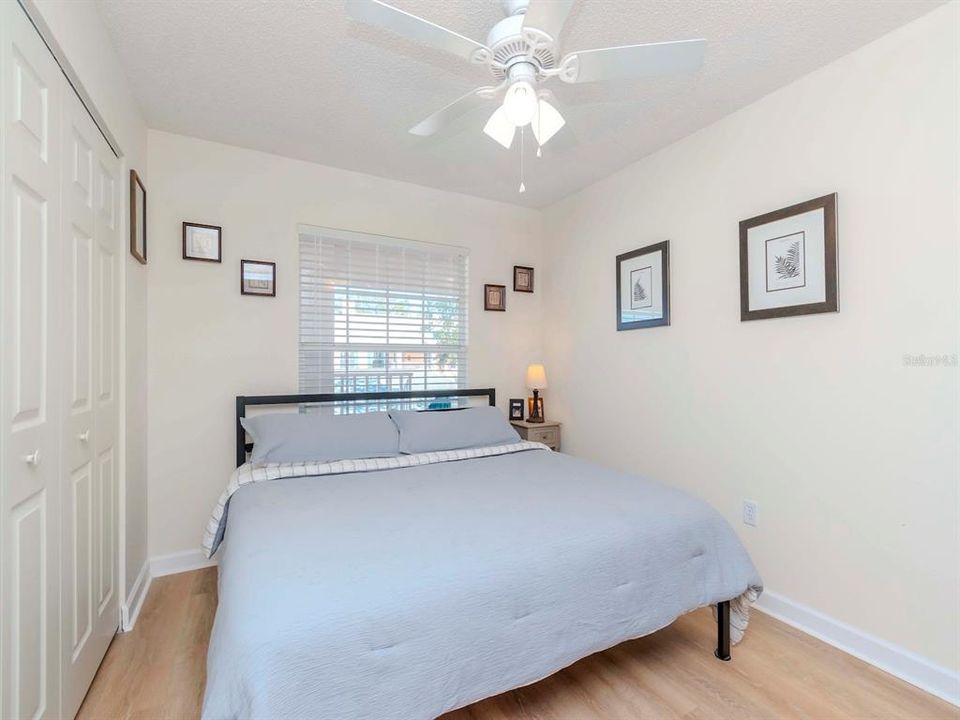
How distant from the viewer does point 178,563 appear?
2.73 metres

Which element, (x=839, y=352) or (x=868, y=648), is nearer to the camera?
(x=868, y=648)

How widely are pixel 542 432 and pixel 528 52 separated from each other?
2.70 meters

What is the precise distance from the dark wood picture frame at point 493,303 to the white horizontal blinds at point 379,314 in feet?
0.60

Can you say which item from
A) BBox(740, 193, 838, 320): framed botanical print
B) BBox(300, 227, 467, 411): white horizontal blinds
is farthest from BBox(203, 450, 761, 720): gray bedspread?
BBox(300, 227, 467, 411): white horizontal blinds

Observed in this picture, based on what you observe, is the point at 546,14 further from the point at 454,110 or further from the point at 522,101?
the point at 454,110

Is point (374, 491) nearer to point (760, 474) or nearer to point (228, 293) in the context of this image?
point (228, 293)

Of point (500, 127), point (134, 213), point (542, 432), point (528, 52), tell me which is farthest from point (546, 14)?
Result: point (542, 432)

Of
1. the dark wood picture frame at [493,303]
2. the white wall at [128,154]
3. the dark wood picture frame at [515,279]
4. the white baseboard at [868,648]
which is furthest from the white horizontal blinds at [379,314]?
the white baseboard at [868,648]

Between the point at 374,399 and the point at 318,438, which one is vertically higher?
the point at 374,399

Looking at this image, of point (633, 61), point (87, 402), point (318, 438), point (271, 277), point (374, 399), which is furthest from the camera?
point (374, 399)

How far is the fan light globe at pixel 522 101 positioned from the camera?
1553 mm

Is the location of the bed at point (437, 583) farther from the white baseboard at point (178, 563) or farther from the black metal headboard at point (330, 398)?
the white baseboard at point (178, 563)

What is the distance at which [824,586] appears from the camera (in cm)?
213

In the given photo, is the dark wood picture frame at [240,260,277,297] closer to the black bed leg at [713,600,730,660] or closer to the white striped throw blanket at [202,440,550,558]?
the white striped throw blanket at [202,440,550,558]
